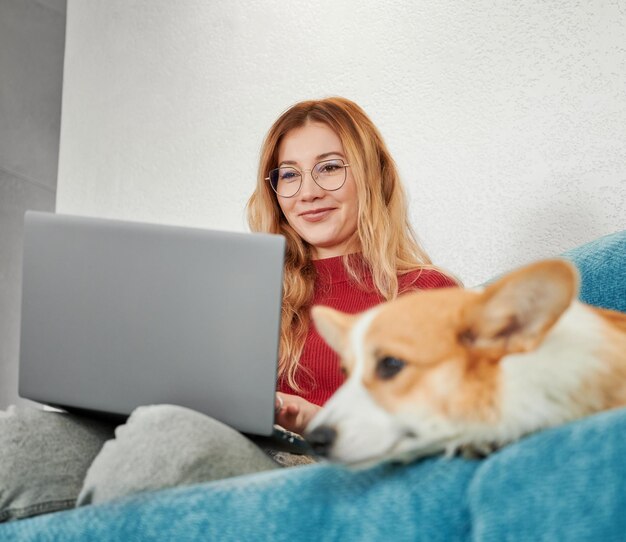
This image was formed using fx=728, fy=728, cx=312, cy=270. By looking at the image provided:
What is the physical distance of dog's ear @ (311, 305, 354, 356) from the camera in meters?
0.78

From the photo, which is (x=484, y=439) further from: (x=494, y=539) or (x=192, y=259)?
(x=192, y=259)

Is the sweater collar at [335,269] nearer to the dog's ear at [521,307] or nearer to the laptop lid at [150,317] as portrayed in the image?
the laptop lid at [150,317]

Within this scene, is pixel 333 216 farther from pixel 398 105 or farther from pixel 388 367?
pixel 388 367

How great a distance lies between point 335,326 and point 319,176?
970mm

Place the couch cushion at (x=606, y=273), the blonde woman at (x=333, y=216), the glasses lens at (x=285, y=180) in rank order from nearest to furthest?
the couch cushion at (x=606, y=273), the blonde woman at (x=333, y=216), the glasses lens at (x=285, y=180)

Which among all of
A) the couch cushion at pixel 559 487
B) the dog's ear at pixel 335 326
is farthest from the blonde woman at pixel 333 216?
the couch cushion at pixel 559 487

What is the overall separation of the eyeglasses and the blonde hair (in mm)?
36

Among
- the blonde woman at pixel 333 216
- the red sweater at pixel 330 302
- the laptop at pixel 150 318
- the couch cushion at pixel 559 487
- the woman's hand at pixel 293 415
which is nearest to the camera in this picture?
the couch cushion at pixel 559 487

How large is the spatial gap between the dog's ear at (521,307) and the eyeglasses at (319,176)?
1.06 meters

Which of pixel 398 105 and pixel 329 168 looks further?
pixel 398 105

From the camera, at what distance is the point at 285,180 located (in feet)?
5.80

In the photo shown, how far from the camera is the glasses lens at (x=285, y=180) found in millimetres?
1739

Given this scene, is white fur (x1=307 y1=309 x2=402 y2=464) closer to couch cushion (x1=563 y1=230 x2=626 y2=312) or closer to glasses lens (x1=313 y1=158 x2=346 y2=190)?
couch cushion (x1=563 y1=230 x2=626 y2=312)

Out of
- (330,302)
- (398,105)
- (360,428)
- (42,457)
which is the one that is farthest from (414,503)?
(398,105)
